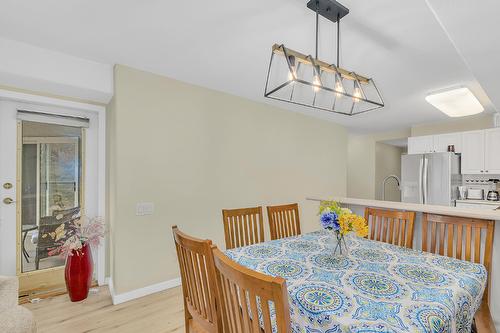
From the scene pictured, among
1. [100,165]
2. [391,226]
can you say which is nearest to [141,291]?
[100,165]

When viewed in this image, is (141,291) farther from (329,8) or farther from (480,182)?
(480,182)

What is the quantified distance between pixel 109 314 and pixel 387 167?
6.45 meters

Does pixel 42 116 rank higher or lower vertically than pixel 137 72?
lower

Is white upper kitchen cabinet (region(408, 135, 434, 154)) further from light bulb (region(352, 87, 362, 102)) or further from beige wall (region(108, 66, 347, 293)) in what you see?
light bulb (region(352, 87, 362, 102))

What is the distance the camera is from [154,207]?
277cm

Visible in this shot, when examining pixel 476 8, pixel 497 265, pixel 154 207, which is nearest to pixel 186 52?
pixel 154 207

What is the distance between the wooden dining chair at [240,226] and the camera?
2232 millimetres

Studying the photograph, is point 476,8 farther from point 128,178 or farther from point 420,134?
point 420,134

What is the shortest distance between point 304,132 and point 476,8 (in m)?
3.09

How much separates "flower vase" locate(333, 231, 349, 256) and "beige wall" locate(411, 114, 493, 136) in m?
4.27

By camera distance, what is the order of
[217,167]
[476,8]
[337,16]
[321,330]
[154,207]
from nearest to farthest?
[321,330] < [476,8] < [337,16] < [154,207] < [217,167]

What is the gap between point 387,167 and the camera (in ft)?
21.3

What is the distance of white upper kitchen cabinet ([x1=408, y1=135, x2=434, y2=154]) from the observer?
4.62 m

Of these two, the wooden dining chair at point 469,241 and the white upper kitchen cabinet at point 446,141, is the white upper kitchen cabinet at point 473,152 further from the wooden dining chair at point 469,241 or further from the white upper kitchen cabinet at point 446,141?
the wooden dining chair at point 469,241
